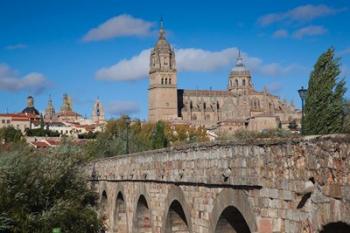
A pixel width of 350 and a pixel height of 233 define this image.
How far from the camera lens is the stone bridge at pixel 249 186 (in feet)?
21.6

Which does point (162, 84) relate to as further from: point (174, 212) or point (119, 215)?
point (174, 212)

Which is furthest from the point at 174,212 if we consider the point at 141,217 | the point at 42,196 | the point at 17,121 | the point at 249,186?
the point at 17,121

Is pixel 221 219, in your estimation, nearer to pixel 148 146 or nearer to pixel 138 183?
pixel 138 183

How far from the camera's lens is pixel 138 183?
17.0m

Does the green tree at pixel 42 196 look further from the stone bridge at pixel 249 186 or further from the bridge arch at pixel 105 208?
the stone bridge at pixel 249 186

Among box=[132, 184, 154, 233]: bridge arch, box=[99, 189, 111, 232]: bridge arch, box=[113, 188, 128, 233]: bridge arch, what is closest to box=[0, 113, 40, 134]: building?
box=[99, 189, 111, 232]: bridge arch

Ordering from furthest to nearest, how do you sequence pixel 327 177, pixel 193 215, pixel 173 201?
pixel 173 201 < pixel 193 215 < pixel 327 177

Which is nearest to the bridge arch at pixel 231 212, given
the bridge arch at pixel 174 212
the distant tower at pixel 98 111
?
the bridge arch at pixel 174 212

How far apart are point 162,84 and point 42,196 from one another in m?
123

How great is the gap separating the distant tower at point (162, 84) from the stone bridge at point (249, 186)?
12173cm

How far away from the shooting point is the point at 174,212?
45.3ft

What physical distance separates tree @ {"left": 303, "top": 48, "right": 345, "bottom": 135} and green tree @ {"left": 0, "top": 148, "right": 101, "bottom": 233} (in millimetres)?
8166

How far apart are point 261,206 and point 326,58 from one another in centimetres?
1428

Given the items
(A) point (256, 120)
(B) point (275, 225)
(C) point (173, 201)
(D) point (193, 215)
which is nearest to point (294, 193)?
(B) point (275, 225)
